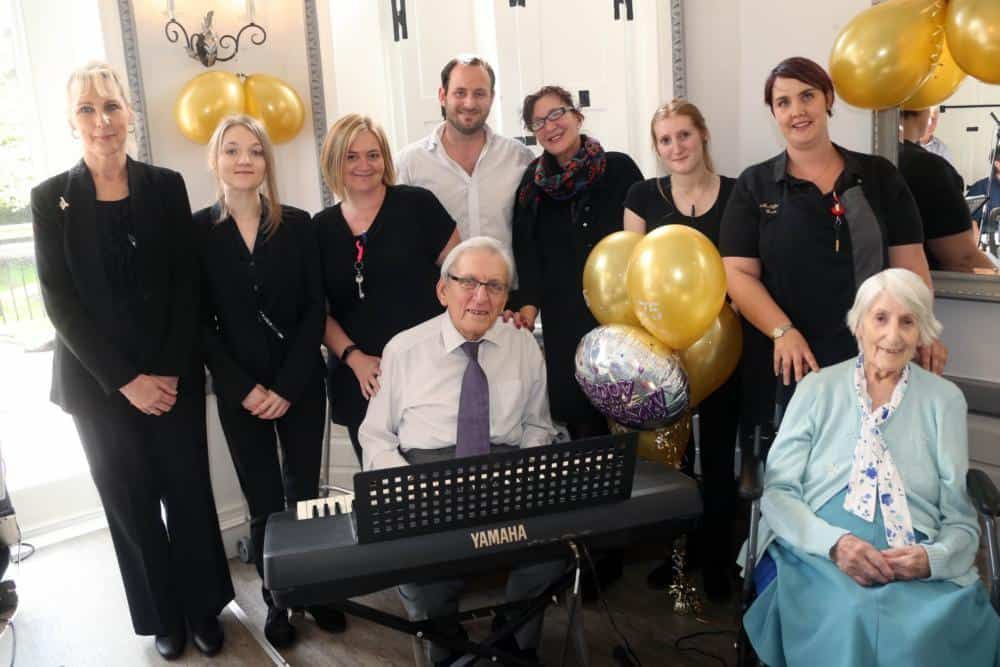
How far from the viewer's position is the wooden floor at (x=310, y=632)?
247cm

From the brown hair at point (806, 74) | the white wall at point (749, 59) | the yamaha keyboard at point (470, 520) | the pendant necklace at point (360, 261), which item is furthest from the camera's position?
the white wall at point (749, 59)

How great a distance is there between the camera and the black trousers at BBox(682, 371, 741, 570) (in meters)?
2.63

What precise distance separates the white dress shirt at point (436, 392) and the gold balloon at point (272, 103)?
1763mm

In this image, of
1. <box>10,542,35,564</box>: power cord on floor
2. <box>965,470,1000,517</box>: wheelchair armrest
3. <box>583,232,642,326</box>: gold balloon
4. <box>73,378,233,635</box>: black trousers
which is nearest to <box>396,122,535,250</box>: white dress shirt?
<box>583,232,642,326</box>: gold balloon

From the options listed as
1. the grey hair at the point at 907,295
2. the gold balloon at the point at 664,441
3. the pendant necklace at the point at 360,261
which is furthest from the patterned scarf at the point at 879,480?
the pendant necklace at the point at 360,261

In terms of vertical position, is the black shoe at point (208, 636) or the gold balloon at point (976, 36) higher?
the gold balloon at point (976, 36)

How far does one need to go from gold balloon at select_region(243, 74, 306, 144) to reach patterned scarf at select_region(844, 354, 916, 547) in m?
2.62

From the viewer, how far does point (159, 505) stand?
247 cm

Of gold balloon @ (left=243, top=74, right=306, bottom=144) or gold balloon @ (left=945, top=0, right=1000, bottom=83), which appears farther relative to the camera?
gold balloon @ (left=243, top=74, right=306, bottom=144)

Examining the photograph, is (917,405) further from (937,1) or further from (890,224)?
(937,1)

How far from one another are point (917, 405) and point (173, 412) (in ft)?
6.26

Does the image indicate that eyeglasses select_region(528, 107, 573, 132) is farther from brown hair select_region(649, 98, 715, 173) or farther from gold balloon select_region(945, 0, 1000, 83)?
gold balloon select_region(945, 0, 1000, 83)

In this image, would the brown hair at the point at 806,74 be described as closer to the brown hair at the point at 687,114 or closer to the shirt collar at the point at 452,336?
the brown hair at the point at 687,114

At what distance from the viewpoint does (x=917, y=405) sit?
1905 mm
